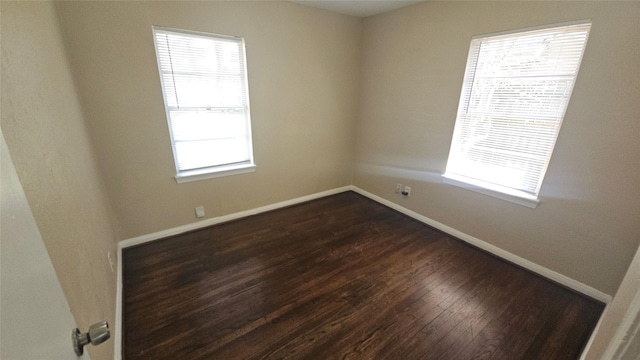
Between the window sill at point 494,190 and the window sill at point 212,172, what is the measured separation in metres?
2.28

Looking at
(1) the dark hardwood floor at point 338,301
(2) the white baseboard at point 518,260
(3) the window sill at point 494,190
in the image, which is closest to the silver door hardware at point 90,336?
(1) the dark hardwood floor at point 338,301

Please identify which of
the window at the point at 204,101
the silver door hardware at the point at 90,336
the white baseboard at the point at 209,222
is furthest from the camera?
the white baseboard at the point at 209,222

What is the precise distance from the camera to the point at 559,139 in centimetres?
200

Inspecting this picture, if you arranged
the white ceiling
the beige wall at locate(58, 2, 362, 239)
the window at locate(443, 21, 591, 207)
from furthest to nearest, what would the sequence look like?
the white ceiling < the beige wall at locate(58, 2, 362, 239) < the window at locate(443, 21, 591, 207)

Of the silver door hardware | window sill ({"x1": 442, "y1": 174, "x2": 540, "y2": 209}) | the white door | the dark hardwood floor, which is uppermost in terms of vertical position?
the white door

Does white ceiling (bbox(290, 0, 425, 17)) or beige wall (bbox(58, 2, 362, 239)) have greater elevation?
white ceiling (bbox(290, 0, 425, 17))

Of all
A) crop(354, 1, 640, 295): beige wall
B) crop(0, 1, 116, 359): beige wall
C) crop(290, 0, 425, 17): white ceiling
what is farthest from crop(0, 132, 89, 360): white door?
crop(290, 0, 425, 17): white ceiling

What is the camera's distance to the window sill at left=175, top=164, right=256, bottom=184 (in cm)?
266

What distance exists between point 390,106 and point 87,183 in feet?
10.1

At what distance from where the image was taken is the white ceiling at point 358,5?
2.78m

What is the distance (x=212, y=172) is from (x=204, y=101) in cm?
75

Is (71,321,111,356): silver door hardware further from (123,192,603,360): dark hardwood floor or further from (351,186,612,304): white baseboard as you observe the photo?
(351,186,612,304): white baseboard

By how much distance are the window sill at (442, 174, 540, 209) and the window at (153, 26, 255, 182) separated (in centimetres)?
234

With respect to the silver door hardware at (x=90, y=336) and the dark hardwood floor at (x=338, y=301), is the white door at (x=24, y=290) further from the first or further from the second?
the dark hardwood floor at (x=338, y=301)
